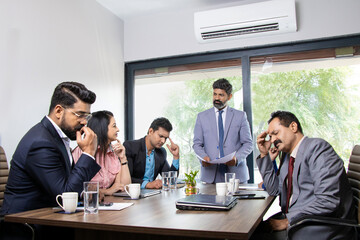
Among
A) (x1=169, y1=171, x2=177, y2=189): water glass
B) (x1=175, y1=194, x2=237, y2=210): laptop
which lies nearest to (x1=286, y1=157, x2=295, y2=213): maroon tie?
(x1=175, y1=194, x2=237, y2=210): laptop

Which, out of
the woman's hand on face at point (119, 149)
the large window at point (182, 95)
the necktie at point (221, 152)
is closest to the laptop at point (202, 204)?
the woman's hand on face at point (119, 149)

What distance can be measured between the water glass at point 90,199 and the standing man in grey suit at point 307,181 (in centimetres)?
90

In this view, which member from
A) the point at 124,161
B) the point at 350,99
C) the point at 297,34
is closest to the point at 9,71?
the point at 124,161

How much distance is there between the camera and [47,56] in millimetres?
3238

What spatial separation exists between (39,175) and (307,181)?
138 centimetres

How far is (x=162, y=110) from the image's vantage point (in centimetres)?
455

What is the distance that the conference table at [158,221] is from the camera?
48.7 inches

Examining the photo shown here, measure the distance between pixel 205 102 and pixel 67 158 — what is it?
8.71 ft

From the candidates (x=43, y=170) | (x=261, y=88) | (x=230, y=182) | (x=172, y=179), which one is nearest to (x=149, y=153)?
(x=172, y=179)

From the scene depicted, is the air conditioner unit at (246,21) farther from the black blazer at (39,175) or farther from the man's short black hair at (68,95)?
the black blazer at (39,175)

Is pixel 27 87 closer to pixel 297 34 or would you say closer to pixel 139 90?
pixel 139 90

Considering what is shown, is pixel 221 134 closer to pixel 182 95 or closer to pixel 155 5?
pixel 182 95

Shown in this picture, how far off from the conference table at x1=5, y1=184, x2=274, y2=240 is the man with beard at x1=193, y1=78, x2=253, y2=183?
1.64 metres

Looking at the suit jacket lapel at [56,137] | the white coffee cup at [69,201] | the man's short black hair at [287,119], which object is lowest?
the white coffee cup at [69,201]
